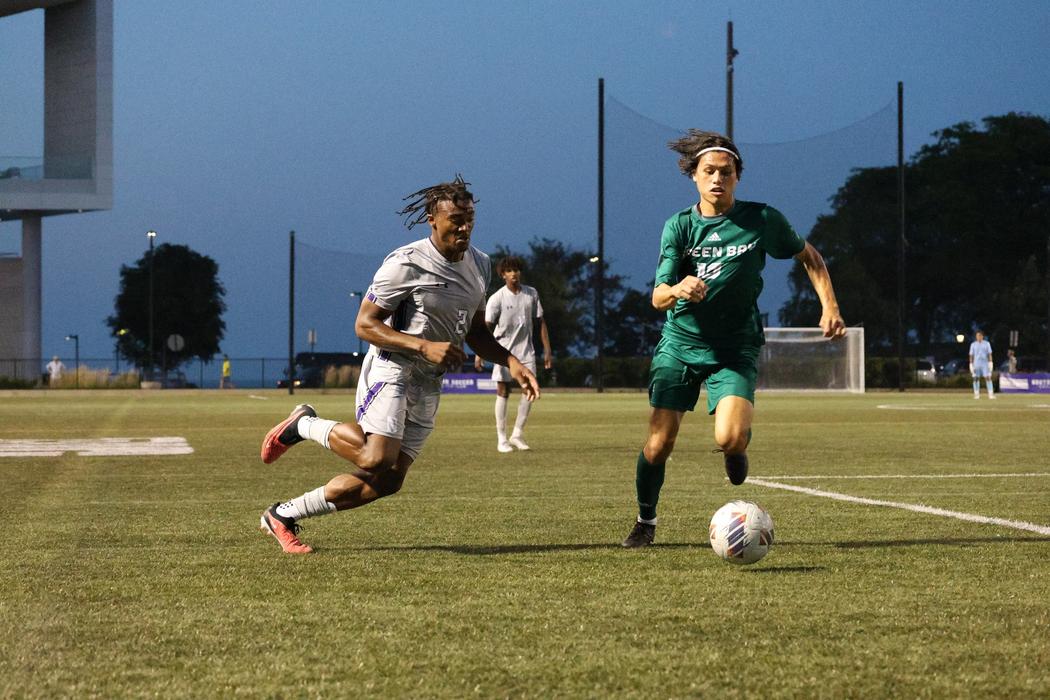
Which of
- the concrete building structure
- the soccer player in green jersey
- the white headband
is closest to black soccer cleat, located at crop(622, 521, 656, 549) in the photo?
the soccer player in green jersey

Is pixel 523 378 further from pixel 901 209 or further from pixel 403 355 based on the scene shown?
pixel 901 209

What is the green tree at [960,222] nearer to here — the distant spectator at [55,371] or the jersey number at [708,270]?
the distant spectator at [55,371]

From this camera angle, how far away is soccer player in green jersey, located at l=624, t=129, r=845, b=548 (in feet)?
23.2

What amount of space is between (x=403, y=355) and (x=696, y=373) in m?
1.53

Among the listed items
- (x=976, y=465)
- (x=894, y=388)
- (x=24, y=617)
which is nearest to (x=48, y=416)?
(x=976, y=465)

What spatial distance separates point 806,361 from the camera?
45.0 metres

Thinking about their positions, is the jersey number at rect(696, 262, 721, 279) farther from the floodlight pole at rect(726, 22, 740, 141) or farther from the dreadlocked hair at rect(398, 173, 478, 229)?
the floodlight pole at rect(726, 22, 740, 141)

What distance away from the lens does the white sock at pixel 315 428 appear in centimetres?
702

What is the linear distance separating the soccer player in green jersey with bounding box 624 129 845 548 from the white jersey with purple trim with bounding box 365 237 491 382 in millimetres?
999

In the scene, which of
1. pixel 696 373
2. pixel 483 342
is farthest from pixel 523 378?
pixel 696 373

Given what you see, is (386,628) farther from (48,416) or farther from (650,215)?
(650,215)

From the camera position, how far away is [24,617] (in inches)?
199

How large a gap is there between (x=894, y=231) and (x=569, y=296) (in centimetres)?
2566

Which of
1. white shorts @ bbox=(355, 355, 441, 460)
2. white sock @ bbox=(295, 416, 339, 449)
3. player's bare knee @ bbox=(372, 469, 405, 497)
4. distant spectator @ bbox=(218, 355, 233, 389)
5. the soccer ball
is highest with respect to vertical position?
white shorts @ bbox=(355, 355, 441, 460)
